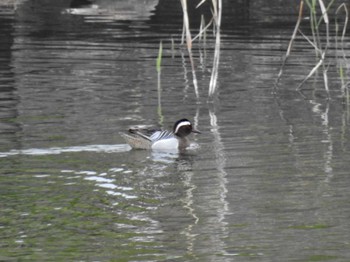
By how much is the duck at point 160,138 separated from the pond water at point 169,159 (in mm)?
187

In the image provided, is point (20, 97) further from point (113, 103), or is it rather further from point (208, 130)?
point (208, 130)

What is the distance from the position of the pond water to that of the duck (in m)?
0.19

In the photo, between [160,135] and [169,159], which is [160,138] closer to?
[160,135]

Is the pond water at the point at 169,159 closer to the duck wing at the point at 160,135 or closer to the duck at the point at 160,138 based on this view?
the duck at the point at 160,138

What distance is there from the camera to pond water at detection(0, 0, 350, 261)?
11438 millimetres

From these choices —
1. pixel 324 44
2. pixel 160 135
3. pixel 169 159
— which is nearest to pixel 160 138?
pixel 160 135

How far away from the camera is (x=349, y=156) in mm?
15406

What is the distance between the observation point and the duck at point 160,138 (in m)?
16.0

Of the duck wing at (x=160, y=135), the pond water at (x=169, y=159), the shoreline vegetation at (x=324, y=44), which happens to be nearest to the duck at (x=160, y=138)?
the duck wing at (x=160, y=135)

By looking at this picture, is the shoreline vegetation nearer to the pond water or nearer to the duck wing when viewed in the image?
the pond water

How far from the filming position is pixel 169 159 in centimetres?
1580

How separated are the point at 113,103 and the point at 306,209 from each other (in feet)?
23.8

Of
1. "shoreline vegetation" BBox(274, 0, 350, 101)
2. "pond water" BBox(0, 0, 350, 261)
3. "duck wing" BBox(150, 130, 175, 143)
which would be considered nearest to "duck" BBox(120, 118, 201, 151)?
"duck wing" BBox(150, 130, 175, 143)

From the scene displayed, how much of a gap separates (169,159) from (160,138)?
63 cm
